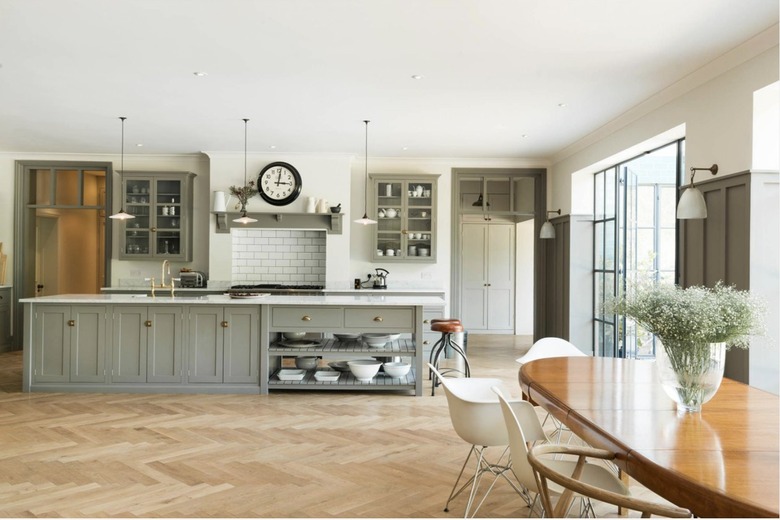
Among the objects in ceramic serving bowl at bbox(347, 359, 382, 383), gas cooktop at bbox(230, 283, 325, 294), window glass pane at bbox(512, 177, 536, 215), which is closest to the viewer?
ceramic serving bowl at bbox(347, 359, 382, 383)

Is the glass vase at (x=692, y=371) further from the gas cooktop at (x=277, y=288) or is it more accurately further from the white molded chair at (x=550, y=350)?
the gas cooktop at (x=277, y=288)

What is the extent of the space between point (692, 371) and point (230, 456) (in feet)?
9.28

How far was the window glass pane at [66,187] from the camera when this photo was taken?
9531 mm

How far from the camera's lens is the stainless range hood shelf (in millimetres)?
8547

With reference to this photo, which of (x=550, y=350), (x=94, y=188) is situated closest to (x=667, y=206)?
(x=550, y=350)

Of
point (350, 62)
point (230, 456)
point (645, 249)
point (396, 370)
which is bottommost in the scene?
point (230, 456)

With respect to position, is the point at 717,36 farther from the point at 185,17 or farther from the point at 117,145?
the point at 117,145

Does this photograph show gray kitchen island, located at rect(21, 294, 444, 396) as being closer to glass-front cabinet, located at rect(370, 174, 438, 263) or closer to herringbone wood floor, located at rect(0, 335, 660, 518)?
herringbone wood floor, located at rect(0, 335, 660, 518)

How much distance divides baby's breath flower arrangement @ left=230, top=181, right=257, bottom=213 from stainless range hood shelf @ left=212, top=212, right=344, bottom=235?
0.19 m

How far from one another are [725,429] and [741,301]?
1.57ft

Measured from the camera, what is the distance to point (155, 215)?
8609 mm

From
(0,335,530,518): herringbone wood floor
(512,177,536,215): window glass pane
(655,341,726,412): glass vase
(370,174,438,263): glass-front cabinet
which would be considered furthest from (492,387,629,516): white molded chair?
(512,177,536,215): window glass pane

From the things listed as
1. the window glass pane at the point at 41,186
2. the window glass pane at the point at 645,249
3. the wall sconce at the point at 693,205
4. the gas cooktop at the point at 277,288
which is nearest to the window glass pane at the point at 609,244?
the window glass pane at the point at 645,249

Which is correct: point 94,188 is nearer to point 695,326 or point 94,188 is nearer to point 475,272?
point 475,272
